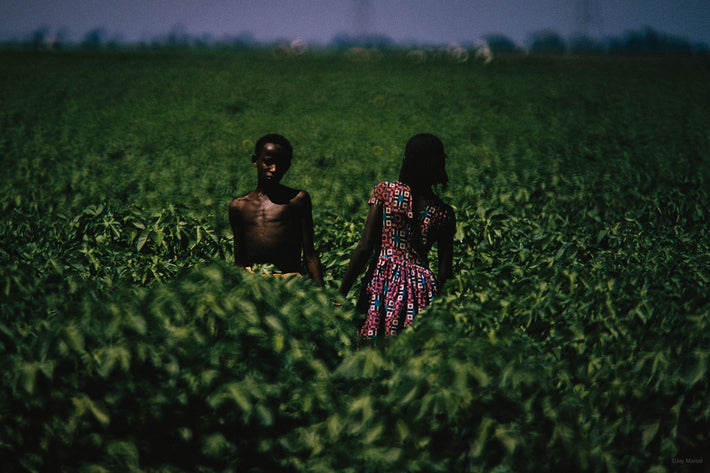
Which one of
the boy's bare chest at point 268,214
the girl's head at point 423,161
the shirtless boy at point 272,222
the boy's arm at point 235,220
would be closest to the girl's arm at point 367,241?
the girl's head at point 423,161

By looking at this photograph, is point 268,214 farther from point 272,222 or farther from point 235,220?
point 235,220

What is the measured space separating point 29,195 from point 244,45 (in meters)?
39.5

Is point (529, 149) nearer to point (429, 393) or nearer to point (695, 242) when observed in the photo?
point (695, 242)

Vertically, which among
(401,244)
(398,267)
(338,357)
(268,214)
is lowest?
(338,357)

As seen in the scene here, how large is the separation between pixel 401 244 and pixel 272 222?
2.79 ft

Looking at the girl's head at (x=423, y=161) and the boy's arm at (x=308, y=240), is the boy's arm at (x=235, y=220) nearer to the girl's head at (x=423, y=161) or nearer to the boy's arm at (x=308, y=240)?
the boy's arm at (x=308, y=240)

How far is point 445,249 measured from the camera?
360 centimetres

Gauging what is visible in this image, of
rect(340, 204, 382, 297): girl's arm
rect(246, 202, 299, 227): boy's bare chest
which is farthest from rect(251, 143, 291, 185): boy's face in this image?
rect(340, 204, 382, 297): girl's arm

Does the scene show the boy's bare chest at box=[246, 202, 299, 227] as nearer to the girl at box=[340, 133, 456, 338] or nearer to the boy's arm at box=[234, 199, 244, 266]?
the boy's arm at box=[234, 199, 244, 266]

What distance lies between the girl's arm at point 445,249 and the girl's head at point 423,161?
32cm

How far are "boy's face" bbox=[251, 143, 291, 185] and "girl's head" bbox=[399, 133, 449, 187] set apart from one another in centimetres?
76

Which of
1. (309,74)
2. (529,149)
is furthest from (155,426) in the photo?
(309,74)

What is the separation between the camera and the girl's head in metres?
3.21

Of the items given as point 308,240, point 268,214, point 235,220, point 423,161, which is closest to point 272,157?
point 268,214
